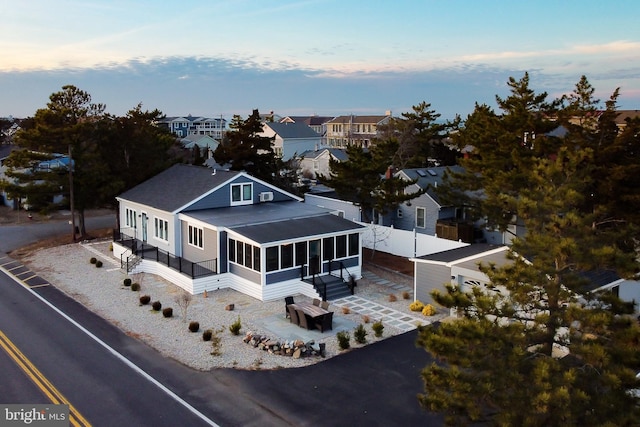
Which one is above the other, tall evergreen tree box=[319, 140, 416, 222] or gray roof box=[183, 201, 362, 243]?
tall evergreen tree box=[319, 140, 416, 222]

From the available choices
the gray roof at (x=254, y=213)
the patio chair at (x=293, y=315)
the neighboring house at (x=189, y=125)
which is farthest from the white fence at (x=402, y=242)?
the neighboring house at (x=189, y=125)

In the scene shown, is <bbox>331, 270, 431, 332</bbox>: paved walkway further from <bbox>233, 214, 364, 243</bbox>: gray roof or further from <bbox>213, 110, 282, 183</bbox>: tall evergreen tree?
<bbox>213, 110, 282, 183</bbox>: tall evergreen tree

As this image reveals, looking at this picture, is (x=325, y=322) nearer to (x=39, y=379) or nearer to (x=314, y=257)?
(x=314, y=257)

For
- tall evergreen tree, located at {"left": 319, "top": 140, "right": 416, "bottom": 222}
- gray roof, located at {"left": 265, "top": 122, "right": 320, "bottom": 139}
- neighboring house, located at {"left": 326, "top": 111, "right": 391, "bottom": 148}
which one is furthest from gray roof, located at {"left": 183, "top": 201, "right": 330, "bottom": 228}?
neighboring house, located at {"left": 326, "top": 111, "right": 391, "bottom": 148}

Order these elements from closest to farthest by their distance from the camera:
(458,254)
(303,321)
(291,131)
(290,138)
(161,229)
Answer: (303,321) < (458,254) < (161,229) < (290,138) < (291,131)

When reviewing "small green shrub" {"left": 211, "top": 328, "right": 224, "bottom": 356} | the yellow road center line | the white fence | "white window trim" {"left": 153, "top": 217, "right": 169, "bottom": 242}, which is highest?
"white window trim" {"left": 153, "top": 217, "right": 169, "bottom": 242}

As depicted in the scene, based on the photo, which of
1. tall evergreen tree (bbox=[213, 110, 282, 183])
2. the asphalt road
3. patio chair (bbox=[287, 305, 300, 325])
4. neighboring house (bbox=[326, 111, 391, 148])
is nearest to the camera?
the asphalt road

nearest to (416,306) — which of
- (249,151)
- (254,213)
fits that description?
(254,213)
